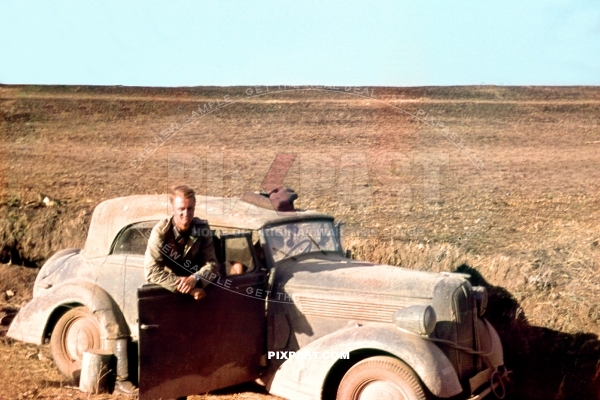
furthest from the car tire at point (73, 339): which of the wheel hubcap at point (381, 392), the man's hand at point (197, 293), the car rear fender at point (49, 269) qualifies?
the wheel hubcap at point (381, 392)

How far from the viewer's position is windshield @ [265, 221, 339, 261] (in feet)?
19.7

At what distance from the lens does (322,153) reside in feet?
43.7

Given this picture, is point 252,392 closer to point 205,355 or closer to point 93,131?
point 205,355

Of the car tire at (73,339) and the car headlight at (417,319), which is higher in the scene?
the car headlight at (417,319)

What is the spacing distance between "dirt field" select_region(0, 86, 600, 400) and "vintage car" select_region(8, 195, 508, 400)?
2.03 feet

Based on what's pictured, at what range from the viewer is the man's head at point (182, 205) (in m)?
5.21

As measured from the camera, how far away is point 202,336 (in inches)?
209

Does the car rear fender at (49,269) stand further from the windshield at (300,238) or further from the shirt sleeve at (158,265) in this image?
the windshield at (300,238)

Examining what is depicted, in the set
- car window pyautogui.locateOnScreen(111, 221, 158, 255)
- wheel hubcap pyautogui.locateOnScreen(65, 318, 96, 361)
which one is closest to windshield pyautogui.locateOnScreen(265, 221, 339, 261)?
car window pyautogui.locateOnScreen(111, 221, 158, 255)

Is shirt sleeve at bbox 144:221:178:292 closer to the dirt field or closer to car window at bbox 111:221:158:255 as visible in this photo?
car window at bbox 111:221:158:255

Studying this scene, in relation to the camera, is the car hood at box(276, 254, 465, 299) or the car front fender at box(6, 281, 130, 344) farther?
the car front fender at box(6, 281, 130, 344)

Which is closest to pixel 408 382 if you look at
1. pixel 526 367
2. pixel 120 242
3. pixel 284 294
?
pixel 284 294

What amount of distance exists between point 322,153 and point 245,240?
7625 mm

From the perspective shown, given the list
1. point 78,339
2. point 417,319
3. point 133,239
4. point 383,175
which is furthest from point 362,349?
point 383,175
